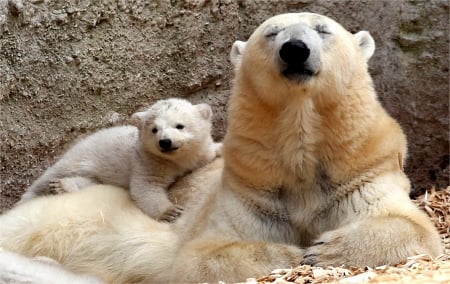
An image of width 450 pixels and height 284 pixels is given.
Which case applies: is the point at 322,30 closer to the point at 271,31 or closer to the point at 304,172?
the point at 271,31

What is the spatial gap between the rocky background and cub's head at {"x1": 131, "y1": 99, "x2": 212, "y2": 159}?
414mm

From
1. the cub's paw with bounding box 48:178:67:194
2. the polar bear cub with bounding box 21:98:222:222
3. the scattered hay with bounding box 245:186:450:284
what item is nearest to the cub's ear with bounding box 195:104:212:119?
the polar bear cub with bounding box 21:98:222:222

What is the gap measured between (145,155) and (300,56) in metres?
1.63

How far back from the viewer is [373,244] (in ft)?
13.2

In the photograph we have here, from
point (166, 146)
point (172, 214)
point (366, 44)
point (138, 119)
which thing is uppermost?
point (366, 44)

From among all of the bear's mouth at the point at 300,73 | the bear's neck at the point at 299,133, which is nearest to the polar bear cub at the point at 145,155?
Answer: the bear's neck at the point at 299,133

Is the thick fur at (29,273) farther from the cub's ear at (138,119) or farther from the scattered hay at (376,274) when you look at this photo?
the cub's ear at (138,119)

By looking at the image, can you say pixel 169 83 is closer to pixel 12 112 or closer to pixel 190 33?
pixel 190 33

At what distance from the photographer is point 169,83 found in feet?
19.9

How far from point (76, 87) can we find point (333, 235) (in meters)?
2.21

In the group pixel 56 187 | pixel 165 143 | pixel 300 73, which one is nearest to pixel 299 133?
pixel 300 73

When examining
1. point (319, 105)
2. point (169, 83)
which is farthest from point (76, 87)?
point (319, 105)

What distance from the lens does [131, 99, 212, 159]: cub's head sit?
541 cm

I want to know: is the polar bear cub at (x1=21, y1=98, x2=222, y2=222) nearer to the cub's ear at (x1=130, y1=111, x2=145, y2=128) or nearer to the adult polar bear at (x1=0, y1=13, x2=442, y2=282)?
the cub's ear at (x1=130, y1=111, x2=145, y2=128)
